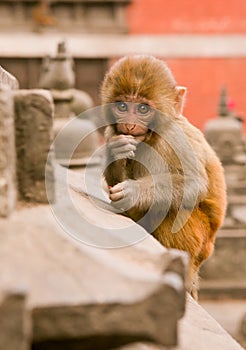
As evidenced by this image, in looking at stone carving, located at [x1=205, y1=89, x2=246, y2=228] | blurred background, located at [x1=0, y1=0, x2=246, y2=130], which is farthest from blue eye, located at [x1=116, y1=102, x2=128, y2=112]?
blurred background, located at [x1=0, y1=0, x2=246, y2=130]

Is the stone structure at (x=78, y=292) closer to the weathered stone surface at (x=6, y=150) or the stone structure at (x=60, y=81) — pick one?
the weathered stone surface at (x=6, y=150)

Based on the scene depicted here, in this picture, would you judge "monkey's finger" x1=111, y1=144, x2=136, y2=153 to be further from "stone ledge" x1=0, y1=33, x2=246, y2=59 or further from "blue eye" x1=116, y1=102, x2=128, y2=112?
"stone ledge" x1=0, y1=33, x2=246, y2=59

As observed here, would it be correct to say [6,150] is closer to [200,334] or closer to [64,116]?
[200,334]

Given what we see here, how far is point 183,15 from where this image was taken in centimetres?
1255

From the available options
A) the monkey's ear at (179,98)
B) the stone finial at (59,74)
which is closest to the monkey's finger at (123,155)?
the monkey's ear at (179,98)

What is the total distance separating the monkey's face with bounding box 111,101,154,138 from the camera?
7.18 feet

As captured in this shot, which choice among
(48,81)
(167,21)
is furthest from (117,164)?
(167,21)

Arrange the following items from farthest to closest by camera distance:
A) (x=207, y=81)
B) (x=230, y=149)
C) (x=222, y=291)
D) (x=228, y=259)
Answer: (x=207, y=81) → (x=230, y=149) → (x=228, y=259) → (x=222, y=291)

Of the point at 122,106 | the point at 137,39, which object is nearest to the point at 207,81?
the point at 137,39

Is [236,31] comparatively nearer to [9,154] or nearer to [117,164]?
[117,164]

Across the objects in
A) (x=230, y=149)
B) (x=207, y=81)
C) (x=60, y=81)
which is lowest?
(x=230, y=149)

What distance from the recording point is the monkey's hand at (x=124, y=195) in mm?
2025

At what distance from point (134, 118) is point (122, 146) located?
0.49 ft

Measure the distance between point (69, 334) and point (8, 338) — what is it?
0.38 ft
